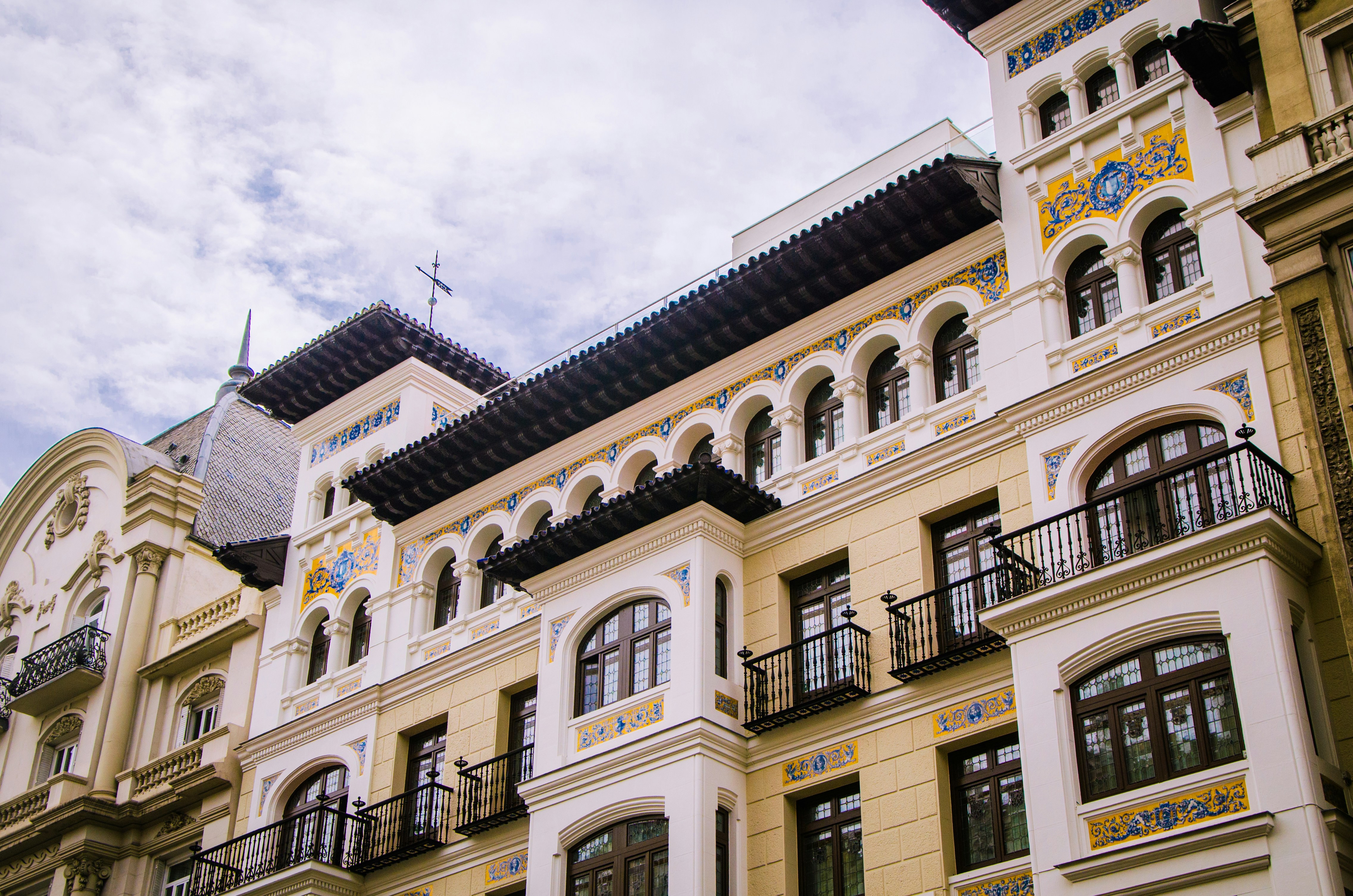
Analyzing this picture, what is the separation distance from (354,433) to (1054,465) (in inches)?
598

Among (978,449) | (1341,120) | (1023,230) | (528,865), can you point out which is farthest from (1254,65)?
(528,865)

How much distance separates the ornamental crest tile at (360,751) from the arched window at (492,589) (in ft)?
9.28

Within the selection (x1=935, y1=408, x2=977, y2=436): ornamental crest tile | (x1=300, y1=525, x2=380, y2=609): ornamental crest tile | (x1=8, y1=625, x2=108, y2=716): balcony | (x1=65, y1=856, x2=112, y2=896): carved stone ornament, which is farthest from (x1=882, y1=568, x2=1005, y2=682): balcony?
(x1=8, y1=625, x2=108, y2=716): balcony

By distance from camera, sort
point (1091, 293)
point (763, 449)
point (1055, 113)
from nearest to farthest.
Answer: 1. point (1091, 293)
2. point (1055, 113)
3. point (763, 449)

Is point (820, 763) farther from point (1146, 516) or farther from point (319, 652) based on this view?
point (319, 652)

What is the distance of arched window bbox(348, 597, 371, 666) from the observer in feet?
86.2

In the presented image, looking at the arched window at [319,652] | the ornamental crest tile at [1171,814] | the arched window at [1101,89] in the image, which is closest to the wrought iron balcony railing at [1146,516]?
the ornamental crest tile at [1171,814]

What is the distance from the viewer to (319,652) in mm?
27031

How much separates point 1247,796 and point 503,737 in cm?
1180

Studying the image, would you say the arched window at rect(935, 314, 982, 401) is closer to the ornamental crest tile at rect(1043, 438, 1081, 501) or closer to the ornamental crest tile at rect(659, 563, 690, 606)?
the ornamental crest tile at rect(1043, 438, 1081, 501)

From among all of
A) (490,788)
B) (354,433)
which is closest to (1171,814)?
(490,788)

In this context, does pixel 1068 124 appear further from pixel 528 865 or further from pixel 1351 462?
pixel 528 865

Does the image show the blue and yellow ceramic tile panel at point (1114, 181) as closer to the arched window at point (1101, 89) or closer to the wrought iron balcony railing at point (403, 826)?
the arched window at point (1101, 89)

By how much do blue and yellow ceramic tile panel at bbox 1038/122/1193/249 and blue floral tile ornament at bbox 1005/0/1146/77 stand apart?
2.12m
